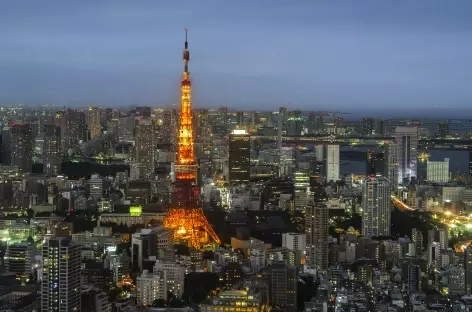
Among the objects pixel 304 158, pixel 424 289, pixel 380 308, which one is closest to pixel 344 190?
pixel 304 158

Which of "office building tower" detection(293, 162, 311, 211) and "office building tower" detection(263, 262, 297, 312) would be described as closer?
"office building tower" detection(263, 262, 297, 312)

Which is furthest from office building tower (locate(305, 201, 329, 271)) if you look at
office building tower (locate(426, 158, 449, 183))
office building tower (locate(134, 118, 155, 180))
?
office building tower (locate(426, 158, 449, 183))

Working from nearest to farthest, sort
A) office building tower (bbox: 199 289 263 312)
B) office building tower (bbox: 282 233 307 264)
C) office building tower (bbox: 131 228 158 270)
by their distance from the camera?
office building tower (bbox: 199 289 263 312) → office building tower (bbox: 131 228 158 270) → office building tower (bbox: 282 233 307 264)

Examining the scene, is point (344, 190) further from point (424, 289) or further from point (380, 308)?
point (380, 308)

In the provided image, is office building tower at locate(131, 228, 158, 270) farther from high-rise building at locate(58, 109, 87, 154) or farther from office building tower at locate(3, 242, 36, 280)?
high-rise building at locate(58, 109, 87, 154)

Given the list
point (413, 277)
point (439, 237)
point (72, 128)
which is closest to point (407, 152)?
point (72, 128)
